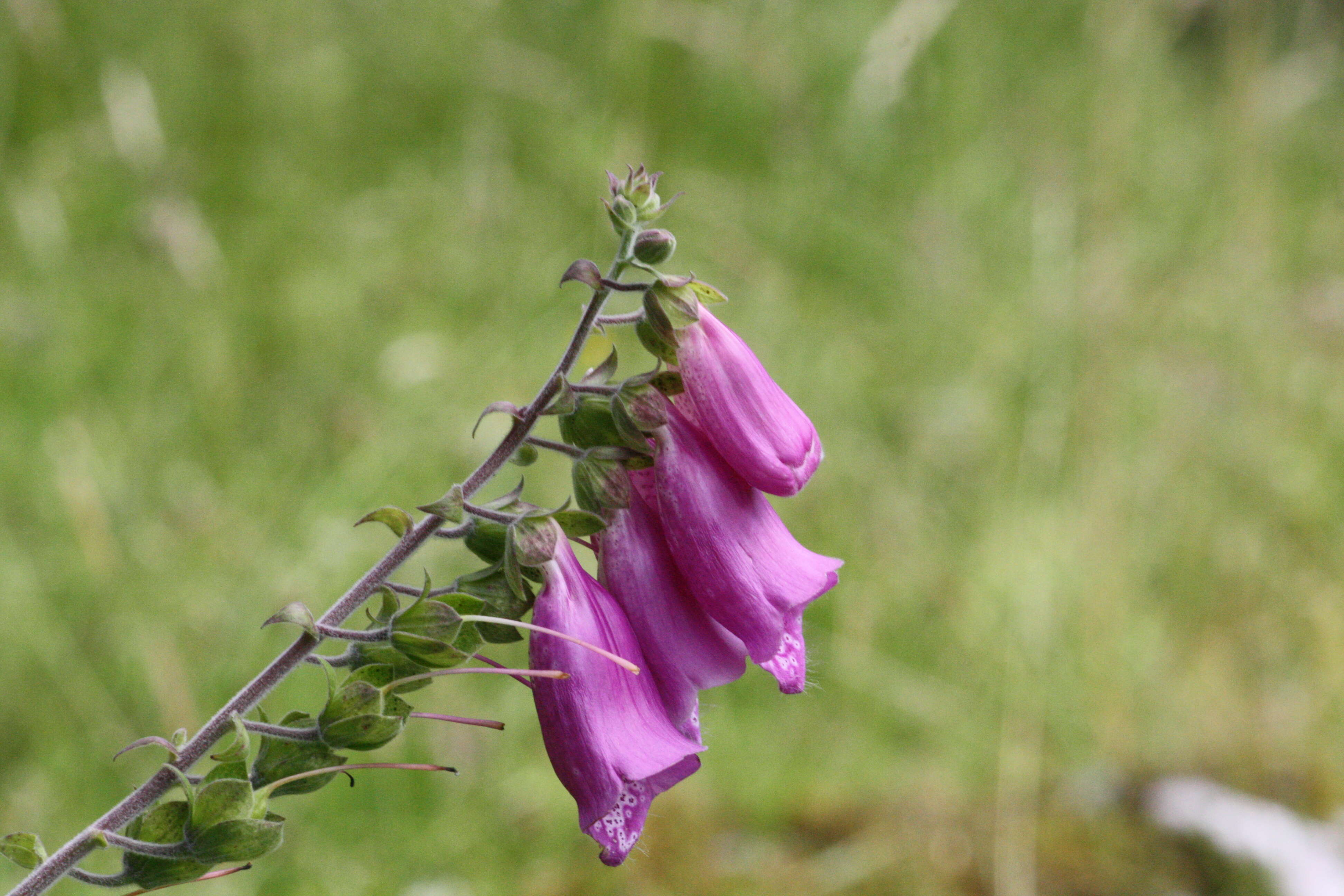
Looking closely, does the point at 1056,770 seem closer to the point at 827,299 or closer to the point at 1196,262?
the point at 827,299

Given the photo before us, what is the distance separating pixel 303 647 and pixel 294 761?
0.10m

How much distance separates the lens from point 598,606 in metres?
1.00

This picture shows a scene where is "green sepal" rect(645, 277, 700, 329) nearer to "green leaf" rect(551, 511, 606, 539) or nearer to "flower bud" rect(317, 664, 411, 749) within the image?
"green leaf" rect(551, 511, 606, 539)

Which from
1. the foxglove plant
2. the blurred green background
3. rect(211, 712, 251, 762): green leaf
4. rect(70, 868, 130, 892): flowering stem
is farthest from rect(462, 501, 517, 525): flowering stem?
the blurred green background

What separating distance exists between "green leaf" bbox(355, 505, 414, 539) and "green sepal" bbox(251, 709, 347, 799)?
0.12 m

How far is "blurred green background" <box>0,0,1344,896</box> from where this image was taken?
7.64 ft

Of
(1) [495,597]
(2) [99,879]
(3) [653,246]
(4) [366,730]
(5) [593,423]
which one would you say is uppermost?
(3) [653,246]

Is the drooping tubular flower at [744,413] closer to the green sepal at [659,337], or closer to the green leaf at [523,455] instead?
the green sepal at [659,337]

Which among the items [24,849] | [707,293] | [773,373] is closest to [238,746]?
[24,849]

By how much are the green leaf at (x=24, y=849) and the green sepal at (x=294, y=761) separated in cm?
15

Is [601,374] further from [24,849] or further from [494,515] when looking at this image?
[24,849]

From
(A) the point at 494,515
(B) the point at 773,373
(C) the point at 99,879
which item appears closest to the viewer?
(C) the point at 99,879

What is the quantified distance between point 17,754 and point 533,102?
2516 mm

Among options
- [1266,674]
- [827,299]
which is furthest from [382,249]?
[1266,674]
